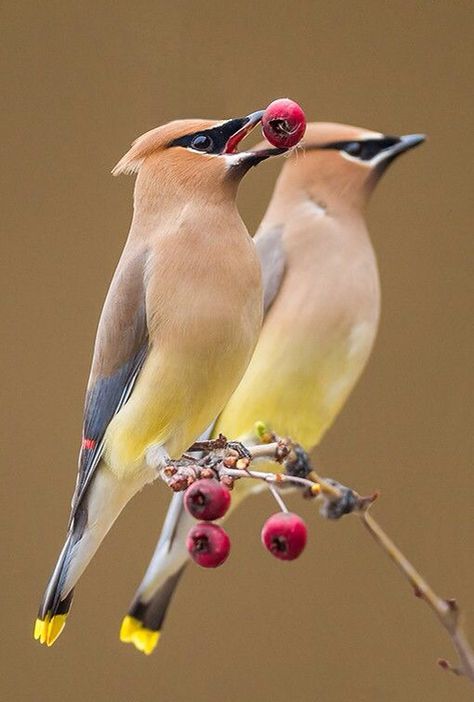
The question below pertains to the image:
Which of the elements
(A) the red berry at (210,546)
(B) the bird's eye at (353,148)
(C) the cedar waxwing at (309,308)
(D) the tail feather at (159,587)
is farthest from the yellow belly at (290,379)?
(A) the red berry at (210,546)

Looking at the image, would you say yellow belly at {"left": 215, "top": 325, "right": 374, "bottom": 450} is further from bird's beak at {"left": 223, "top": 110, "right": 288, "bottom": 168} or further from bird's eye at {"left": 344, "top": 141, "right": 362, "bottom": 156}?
bird's beak at {"left": 223, "top": 110, "right": 288, "bottom": 168}

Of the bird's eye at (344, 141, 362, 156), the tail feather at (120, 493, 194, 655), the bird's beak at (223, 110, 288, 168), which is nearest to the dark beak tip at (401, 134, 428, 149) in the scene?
the bird's eye at (344, 141, 362, 156)

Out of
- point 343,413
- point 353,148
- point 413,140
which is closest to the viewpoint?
point 413,140

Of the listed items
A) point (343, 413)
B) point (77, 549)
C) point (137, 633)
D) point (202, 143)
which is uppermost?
point (202, 143)

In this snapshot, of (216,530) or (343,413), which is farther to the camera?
(343,413)

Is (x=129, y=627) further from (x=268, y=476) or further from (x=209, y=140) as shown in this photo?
(x=209, y=140)

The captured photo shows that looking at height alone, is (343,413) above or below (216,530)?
below

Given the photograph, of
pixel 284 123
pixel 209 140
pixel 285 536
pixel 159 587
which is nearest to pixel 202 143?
pixel 209 140

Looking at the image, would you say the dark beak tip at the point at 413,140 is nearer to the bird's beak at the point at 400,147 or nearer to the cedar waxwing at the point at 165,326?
the bird's beak at the point at 400,147
